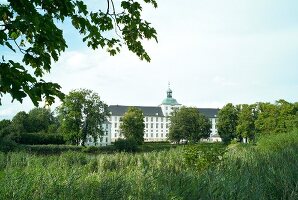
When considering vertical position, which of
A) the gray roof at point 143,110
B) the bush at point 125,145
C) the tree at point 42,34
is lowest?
the bush at point 125,145

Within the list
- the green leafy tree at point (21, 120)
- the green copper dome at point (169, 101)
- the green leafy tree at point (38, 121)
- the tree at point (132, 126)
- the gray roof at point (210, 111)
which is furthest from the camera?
the gray roof at point (210, 111)

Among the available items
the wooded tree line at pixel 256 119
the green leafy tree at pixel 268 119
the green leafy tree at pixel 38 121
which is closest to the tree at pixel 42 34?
the wooded tree line at pixel 256 119

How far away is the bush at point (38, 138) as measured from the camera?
65.3 m

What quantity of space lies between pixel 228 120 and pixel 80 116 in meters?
37.5

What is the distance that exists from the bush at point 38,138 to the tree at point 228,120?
3924 cm

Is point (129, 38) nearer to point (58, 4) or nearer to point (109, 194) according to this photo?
point (58, 4)

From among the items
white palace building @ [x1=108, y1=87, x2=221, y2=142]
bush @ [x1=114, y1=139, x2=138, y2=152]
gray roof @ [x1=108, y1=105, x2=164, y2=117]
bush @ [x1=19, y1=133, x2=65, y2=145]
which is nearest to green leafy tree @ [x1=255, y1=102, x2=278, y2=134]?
bush @ [x1=114, y1=139, x2=138, y2=152]

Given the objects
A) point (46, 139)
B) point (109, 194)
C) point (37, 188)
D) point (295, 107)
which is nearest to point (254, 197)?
point (109, 194)

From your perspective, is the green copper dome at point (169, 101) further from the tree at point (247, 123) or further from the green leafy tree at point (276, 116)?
the green leafy tree at point (276, 116)

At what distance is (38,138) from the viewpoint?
66.6 metres

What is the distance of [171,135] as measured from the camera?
347 ft

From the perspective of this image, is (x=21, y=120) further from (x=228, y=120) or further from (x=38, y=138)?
(x=228, y=120)

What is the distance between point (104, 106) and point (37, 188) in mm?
68643

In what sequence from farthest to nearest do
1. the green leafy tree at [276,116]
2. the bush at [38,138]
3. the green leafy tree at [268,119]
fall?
the bush at [38,138]
the green leafy tree at [268,119]
the green leafy tree at [276,116]
